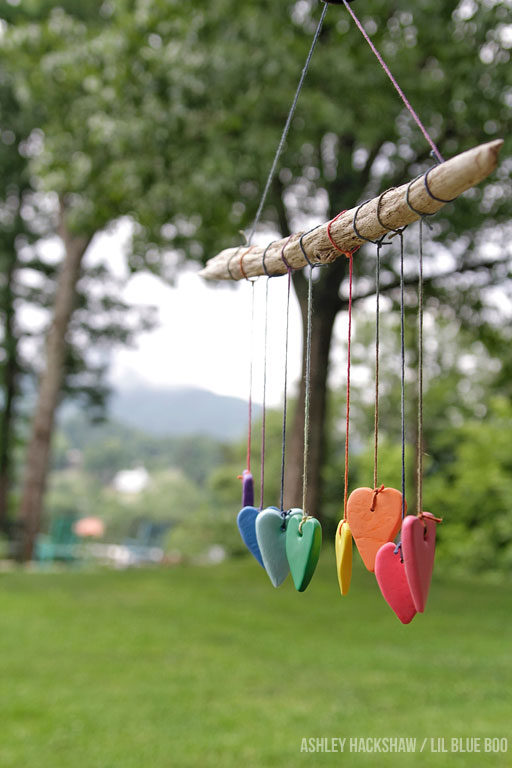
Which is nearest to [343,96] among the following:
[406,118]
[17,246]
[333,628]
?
[406,118]

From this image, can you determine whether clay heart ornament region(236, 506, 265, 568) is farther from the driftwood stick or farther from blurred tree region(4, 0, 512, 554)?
blurred tree region(4, 0, 512, 554)

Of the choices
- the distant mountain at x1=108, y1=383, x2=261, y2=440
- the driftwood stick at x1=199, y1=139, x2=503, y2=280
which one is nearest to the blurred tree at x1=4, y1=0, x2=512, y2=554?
the driftwood stick at x1=199, y1=139, x2=503, y2=280

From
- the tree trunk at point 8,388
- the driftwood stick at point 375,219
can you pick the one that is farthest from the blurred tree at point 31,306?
the driftwood stick at point 375,219

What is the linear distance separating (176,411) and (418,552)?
4221 centimetres

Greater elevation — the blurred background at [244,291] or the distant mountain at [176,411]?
the distant mountain at [176,411]

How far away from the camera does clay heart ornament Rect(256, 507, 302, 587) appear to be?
1.35m

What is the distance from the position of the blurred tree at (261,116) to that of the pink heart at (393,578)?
497 cm

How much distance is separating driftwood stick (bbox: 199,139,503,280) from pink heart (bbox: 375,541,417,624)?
1.72 ft

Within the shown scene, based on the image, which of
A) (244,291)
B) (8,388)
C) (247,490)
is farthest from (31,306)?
(247,490)

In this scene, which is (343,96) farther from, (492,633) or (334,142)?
(492,633)

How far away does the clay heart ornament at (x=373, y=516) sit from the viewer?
1.26 m

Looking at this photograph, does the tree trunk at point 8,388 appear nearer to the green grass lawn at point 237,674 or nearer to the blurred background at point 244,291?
the blurred background at point 244,291

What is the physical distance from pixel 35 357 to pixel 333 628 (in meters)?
10.2

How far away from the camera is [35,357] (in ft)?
48.6
